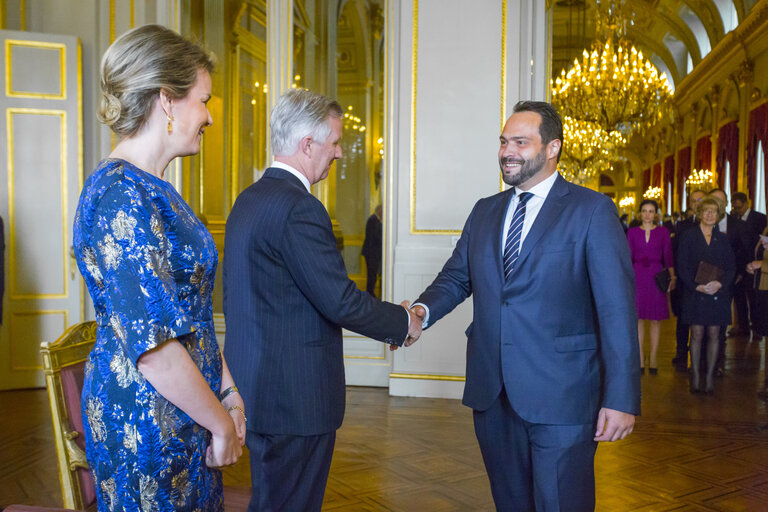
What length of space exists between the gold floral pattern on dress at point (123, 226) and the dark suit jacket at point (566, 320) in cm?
119

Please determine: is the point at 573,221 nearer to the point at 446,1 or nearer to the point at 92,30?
the point at 446,1

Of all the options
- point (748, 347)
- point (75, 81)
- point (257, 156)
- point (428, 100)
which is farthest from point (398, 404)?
point (748, 347)

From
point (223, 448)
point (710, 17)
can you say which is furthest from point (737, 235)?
point (710, 17)

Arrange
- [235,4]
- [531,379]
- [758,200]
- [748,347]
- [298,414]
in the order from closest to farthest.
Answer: [298,414] → [531,379] → [235,4] → [748,347] → [758,200]

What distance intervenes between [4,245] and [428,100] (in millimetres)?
3457

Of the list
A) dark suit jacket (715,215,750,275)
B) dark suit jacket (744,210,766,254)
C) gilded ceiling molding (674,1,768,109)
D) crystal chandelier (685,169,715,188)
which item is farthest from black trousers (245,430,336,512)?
crystal chandelier (685,169,715,188)

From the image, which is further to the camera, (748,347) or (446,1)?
(748,347)

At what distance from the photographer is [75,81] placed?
5.44 metres

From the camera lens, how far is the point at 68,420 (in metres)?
1.65

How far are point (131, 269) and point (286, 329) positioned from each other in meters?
0.66

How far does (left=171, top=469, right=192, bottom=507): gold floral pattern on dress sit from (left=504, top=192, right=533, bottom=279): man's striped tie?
1138 mm

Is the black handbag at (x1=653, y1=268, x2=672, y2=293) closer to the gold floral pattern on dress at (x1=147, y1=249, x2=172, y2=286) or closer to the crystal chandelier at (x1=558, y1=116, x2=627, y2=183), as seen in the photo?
the gold floral pattern on dress at (x1=147, y1=249, x2=172, y2=286)

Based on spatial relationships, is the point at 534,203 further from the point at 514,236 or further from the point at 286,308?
the point at 286,308

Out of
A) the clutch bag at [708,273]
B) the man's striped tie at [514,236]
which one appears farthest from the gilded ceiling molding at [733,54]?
the man's striped tie at [514,236]
